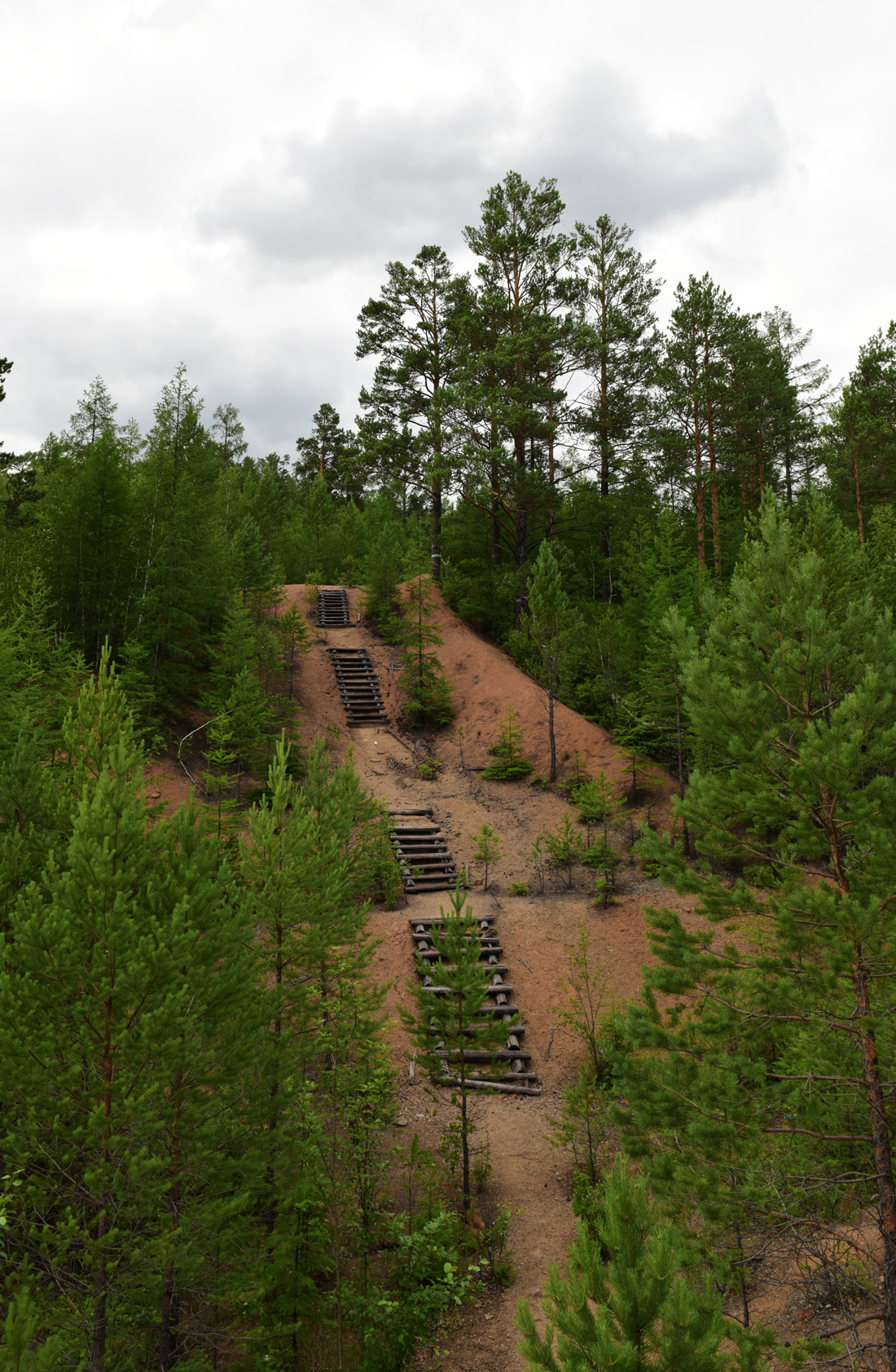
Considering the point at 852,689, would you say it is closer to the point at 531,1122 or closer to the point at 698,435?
Answer: the point at 531,1122

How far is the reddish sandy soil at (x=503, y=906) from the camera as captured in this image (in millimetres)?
10109

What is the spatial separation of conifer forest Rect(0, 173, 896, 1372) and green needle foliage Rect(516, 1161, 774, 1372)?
2 cm

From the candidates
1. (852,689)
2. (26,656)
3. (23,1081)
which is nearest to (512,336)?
(26,656)

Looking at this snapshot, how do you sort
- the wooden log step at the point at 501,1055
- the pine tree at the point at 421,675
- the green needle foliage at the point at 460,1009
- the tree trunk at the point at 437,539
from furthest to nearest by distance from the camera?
the tree trunk at the point at 437,539, the pine tree at the point at 421,675, the wooden log step at the point at 501,1055, the green needle foliage at the point at 460,1009

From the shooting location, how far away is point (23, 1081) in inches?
243

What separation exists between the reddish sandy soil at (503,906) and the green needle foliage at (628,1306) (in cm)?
585

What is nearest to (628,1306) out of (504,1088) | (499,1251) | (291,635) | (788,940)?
(788,940)

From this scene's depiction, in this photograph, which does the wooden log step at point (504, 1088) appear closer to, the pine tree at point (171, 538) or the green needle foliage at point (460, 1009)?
Result: the green needle foliage at point (460, 1009)

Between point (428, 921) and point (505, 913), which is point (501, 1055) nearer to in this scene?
point (428, 921)

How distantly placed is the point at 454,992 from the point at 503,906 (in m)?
7.31

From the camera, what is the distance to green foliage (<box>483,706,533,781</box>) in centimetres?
2248

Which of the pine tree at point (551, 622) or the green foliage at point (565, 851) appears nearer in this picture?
the green foliage at point (565, 851)

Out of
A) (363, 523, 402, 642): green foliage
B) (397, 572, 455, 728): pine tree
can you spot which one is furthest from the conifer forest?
(363, 523, 402, 642): green foliage

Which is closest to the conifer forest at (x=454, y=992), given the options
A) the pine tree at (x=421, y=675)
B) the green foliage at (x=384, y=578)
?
the pine tree at (x=421, y=675)
